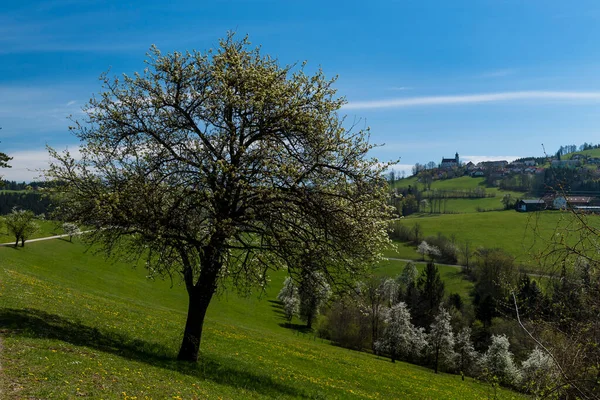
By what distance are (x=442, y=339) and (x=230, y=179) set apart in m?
70.2

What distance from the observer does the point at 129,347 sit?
→ 18.4 meters

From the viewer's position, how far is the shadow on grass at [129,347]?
16.2m

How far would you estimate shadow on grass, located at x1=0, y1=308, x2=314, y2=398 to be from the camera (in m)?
16.2

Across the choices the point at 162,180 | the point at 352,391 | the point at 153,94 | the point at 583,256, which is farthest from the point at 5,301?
the point at 583,256

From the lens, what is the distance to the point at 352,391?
2195 centimetres

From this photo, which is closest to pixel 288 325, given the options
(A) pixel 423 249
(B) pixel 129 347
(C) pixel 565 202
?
(B) pixel 129 347

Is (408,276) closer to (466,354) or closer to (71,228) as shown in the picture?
(466,354)

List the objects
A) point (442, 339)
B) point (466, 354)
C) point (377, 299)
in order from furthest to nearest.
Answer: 1. point (466, 354)
2. point (442, 339)
3. point (377, 299)

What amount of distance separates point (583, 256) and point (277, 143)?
1302cm

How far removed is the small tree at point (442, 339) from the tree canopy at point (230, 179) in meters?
60.8

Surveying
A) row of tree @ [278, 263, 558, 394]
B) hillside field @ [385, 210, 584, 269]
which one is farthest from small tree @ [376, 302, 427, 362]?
hillside field @ [385, 210, 584, 269]

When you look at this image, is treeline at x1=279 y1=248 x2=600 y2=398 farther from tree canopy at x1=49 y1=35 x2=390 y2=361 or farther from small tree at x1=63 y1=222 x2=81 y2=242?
small tree at x1=63 y1=222 x2=81 y2=242

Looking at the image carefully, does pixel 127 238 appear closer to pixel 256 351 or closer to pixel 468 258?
pixel 256 351

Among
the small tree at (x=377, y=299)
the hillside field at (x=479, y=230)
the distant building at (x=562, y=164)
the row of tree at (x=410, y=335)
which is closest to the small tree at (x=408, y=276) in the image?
the hillside field at (x=479, y=230)
